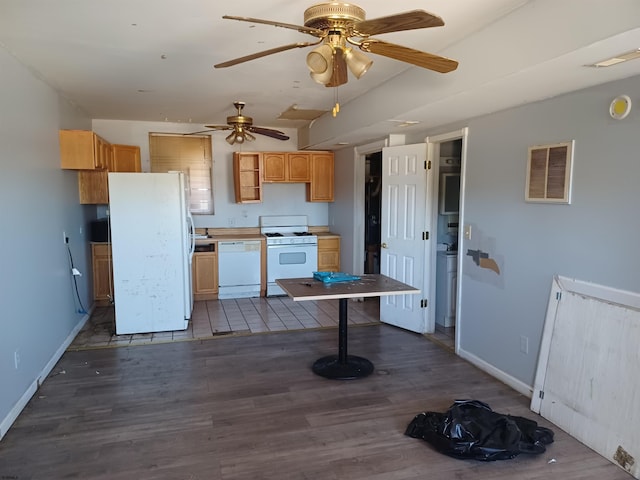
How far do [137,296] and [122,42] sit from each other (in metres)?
2.75

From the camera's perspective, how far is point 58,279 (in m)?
4.16

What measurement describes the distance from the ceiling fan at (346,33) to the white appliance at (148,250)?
304cm

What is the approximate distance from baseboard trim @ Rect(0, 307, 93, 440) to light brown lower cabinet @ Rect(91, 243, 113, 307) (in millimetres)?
1174

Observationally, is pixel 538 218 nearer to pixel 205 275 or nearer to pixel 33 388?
pixel 33 388

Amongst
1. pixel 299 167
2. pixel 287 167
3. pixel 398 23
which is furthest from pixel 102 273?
pixel 398 23

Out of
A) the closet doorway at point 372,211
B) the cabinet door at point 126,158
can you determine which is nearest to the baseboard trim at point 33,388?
the cabinet door at point 126,158

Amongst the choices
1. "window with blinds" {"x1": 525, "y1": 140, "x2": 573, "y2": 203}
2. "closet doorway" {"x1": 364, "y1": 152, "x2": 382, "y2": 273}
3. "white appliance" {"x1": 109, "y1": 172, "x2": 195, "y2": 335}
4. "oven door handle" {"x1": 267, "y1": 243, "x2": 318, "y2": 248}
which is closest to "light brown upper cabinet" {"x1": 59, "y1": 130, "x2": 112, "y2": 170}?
"white appliance" {"x1": 109, "y1": 172, "x2": 195, "y2": 335}

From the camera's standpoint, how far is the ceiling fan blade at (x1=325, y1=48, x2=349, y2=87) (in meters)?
2.05

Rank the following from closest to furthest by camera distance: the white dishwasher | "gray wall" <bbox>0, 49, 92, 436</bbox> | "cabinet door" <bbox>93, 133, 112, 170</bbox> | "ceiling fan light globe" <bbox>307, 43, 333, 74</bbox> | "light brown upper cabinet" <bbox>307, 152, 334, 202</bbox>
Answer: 1. "ceiling fan light globe" <bbox>307, 43, 333, 74</bbox>
2. "gray wall" <bbox>0, 49, 92, 436</bbox>
3. "cabinet door" <bbox>93, 133, 112, 170</bbox>
4. the white dishwasher
5. "light brown upper cabinet" <bbox>307, 152, 334, 202</bbox>

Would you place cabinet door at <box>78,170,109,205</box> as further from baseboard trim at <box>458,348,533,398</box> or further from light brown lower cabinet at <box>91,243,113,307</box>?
baseboard trim at <box>458,348,533,398</box>

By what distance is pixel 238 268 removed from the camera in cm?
644

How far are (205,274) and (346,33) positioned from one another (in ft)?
16.0

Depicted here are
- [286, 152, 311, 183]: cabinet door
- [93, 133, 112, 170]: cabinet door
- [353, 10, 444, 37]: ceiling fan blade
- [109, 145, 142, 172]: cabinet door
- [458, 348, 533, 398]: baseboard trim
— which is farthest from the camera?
[286, 152, 311, 183]: cabinet door

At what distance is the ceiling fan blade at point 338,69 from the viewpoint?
6.73 feet
